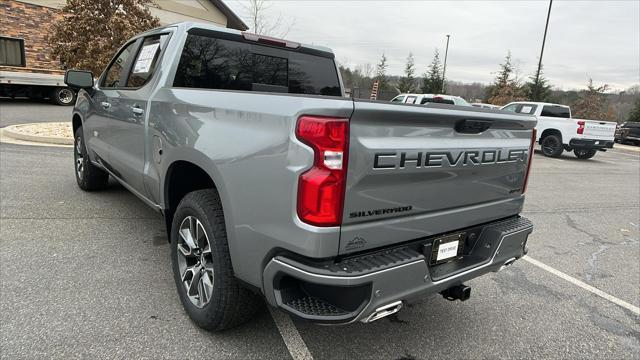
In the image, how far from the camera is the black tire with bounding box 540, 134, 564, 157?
49.3 ft

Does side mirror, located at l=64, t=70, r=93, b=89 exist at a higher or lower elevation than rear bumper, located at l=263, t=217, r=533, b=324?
higher

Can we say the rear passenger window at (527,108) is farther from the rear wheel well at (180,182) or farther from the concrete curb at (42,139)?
the rear wheel well at (180,182)

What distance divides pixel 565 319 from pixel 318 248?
2397mm

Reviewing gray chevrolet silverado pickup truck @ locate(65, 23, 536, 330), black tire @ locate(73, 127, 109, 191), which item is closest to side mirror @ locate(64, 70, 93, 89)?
black tire @ locate(73, 127, 109, 191)

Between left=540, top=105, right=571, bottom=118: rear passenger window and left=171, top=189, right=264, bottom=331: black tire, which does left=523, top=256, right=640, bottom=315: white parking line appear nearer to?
left=171, top=189, right=264, bottom=331: black tire

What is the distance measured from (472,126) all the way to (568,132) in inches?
576

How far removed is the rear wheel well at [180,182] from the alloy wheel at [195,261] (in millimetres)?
305

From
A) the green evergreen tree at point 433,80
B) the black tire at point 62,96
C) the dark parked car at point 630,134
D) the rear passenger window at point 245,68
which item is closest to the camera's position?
the rear passenger window at point 245,68

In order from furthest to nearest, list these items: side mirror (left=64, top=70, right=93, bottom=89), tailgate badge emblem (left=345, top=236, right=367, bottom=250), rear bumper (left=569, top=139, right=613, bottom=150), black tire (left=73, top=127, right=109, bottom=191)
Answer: rear bumper (left=569, top=139, right=613, bottom=150), black tire (left=73, top=127, right=109, bottom=191), side mirror (left=64, top=70, right=93, bottom=89), tailgate badge emblem (left=345, top=236, right=367, bottom=250)

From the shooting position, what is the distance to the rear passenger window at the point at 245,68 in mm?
3357

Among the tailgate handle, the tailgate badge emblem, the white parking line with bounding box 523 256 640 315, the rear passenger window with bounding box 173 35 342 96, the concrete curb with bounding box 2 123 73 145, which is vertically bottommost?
the white parking line with bounding box 523 256 640 315

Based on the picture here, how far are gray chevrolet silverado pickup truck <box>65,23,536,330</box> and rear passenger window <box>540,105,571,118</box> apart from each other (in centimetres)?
1481

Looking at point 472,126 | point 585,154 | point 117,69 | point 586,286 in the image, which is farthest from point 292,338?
point 585,154

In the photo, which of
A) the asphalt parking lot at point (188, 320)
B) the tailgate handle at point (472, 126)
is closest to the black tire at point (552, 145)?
the asphalt parking lot at point (188, 320)
